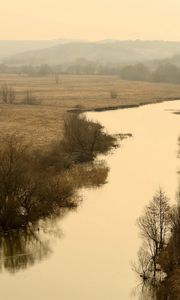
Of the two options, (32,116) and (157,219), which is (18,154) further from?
(32,116)

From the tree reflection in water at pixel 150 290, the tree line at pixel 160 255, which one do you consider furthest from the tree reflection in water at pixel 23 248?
the tree reflection in water at pixel 150 290

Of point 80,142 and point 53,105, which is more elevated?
point 53,105

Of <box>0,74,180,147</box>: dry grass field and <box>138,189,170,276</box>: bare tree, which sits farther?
<box>0,74,180,147</box>: dry grass field

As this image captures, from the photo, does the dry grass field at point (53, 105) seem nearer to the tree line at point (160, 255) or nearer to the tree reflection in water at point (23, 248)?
the tree reflection in water at point (23, 248)

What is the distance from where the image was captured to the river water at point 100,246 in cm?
2269

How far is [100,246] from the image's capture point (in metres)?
26.8

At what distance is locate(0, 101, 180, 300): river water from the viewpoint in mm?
22688

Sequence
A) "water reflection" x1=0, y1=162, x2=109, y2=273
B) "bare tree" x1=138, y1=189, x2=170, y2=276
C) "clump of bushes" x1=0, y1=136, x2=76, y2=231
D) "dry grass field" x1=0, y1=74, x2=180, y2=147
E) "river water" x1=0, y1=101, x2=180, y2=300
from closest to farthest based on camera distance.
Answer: "river water" x1=0, y1=101, x2=180, y2=300 → "bare tree" x1=138, y1=189, x2=170, y2=276 → "water reflection" x1=0, y1=162, x2=109, y2=273 → "clump of bushes" x1=0, y1=136, x2=76, y2=231 → "dry grass field" x1=0, y1=74, x2=180, y2=147

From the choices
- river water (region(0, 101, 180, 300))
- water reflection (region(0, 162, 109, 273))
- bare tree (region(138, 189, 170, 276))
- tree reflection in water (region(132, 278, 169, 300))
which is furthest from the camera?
water reflection (region(0, 162, 109, 273))

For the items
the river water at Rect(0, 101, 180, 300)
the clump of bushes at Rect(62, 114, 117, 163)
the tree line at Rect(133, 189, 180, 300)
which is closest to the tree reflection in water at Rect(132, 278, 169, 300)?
the tree line at Rect(133, 189, 180, 300)

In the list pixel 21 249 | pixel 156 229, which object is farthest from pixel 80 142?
pixel 156 229

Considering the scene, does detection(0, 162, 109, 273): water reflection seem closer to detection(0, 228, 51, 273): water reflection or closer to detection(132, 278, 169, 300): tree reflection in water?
detection(0, 228, 51, 273): water reflection

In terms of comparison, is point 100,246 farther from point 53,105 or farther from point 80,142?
point 53,105

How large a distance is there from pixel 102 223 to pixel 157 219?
563 cm
